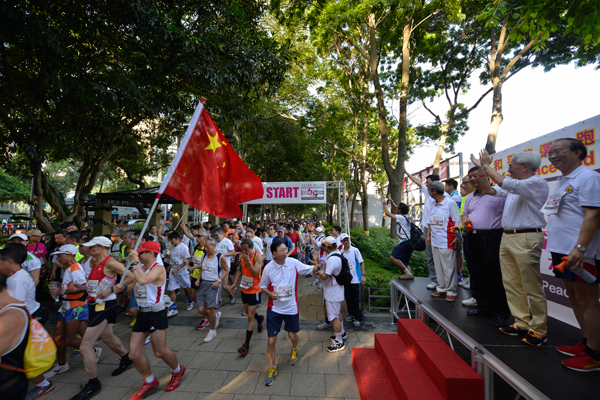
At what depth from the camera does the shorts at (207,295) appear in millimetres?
5016

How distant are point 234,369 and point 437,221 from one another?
12.5ft

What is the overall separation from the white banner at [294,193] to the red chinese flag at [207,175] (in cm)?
536

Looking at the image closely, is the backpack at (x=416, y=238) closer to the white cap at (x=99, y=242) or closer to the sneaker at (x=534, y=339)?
the sneaker at (x=534, y=339)

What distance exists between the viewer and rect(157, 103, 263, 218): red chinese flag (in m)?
3.81

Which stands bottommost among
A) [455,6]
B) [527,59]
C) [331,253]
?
[331,253]

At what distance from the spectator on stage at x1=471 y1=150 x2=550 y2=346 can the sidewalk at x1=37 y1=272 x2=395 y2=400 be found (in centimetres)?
214

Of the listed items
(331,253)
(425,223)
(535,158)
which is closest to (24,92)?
(331,253)

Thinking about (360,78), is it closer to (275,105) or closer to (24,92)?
(275,105)

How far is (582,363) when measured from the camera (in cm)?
219

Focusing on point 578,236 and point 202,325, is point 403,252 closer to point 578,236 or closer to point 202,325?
point 578,236

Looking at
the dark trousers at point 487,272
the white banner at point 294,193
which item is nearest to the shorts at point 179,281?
the white banner at point 294,193

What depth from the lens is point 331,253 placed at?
471 cm

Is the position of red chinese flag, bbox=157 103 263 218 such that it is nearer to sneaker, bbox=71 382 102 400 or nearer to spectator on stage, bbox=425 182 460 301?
sneaker, bbox=71 382 102 400

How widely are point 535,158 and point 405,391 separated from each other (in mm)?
2634
